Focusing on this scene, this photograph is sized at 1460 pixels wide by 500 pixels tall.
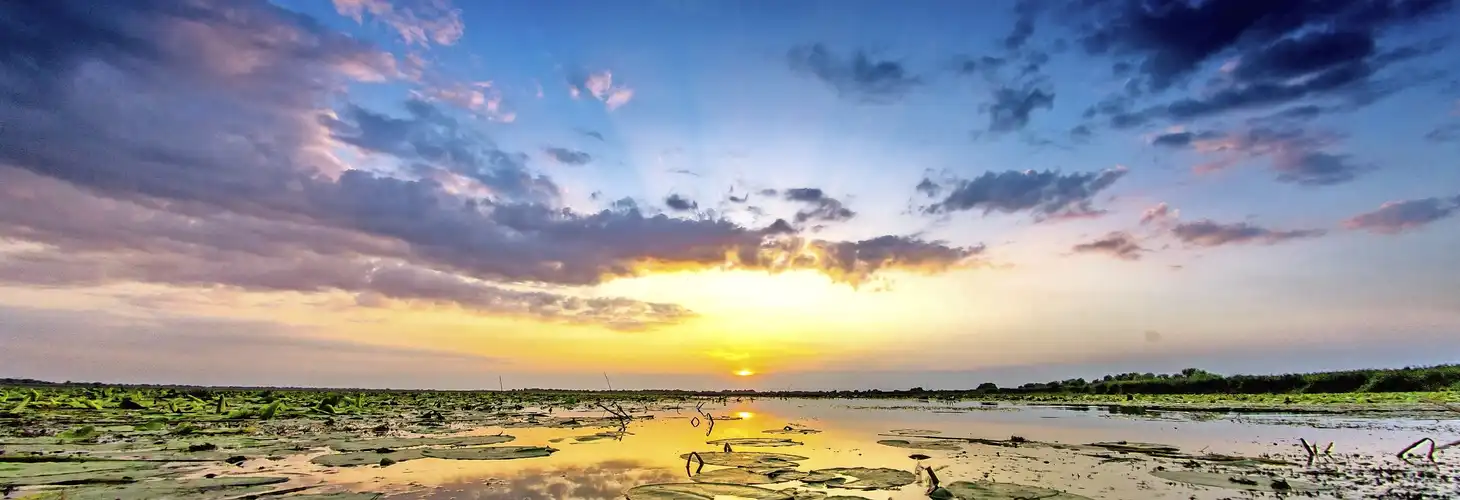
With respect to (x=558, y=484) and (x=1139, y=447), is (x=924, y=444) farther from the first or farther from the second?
(x=558, y=484)

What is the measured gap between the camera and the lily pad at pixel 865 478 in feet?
Result: 38.1

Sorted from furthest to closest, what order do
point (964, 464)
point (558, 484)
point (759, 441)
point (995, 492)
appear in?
point (759, 441)
point (964, 464)
point (558, 484)
point (995, 492)

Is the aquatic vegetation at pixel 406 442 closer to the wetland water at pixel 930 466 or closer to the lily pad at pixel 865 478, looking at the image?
the wetland water at pixel 930 466

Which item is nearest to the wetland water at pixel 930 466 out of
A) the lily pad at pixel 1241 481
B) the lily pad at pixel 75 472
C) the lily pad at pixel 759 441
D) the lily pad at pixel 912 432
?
the lily pad at pixel 1241 481

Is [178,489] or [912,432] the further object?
[912,432]

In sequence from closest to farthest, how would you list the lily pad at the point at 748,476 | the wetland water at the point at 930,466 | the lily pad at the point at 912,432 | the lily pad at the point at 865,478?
the wetland water at the point at 930,466 → the lily pad at the point at 865,478 → the lily pad at the point at 748,476 → the lily pad at the point at 912,432

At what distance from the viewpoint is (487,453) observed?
51.1 ft

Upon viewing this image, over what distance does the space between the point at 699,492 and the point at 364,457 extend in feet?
28.5

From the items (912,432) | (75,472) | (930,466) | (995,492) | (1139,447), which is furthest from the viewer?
(912,432)

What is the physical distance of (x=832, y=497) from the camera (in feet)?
34.0

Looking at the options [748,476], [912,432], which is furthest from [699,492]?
[912,432]

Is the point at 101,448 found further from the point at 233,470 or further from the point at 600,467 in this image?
the point at 600,467

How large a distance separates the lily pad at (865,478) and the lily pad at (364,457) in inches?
361

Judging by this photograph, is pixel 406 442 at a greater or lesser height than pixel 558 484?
lesser
